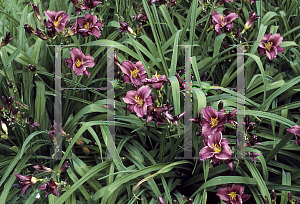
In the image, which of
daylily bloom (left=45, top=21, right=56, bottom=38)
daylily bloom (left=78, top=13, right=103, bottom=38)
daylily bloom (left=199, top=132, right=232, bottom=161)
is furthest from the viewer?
daylily bloom (left=78, top=13, right=103, bottom=38)

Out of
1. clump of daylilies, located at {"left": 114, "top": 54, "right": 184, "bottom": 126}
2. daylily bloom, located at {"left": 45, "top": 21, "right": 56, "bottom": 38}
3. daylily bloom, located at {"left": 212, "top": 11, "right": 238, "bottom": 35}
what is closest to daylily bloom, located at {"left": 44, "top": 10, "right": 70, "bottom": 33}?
daylily bloom, located at {"left": 45, "top": 21, "right": 56, "bottom": 38}

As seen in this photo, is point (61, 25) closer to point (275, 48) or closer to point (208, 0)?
point (208, 0)

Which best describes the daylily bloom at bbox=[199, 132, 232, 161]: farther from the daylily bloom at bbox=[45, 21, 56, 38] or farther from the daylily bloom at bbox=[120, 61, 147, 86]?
the daylily bloom at bbox=[45, 21, 56, 38]

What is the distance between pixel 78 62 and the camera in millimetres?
1388

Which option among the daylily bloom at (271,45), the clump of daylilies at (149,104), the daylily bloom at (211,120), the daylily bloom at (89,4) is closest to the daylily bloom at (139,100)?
the clump of daylilies at (149,104)

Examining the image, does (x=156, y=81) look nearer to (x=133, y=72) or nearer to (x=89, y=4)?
(x=133, y=72)

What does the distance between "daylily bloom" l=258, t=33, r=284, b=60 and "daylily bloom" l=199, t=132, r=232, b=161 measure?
25.0 inches

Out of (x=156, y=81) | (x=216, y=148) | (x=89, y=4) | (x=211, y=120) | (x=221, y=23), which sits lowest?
(x=216, y=148)

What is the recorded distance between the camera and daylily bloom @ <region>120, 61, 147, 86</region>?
1298 mm

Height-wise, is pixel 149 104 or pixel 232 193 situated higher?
pixel 149 104

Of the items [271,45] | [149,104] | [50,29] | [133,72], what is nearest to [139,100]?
[149,104]

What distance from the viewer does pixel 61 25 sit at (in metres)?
1.36

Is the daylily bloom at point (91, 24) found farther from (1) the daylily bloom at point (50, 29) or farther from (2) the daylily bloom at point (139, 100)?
(2) the daylily bloom at point (139, 100)

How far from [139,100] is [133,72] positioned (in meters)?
0.19
